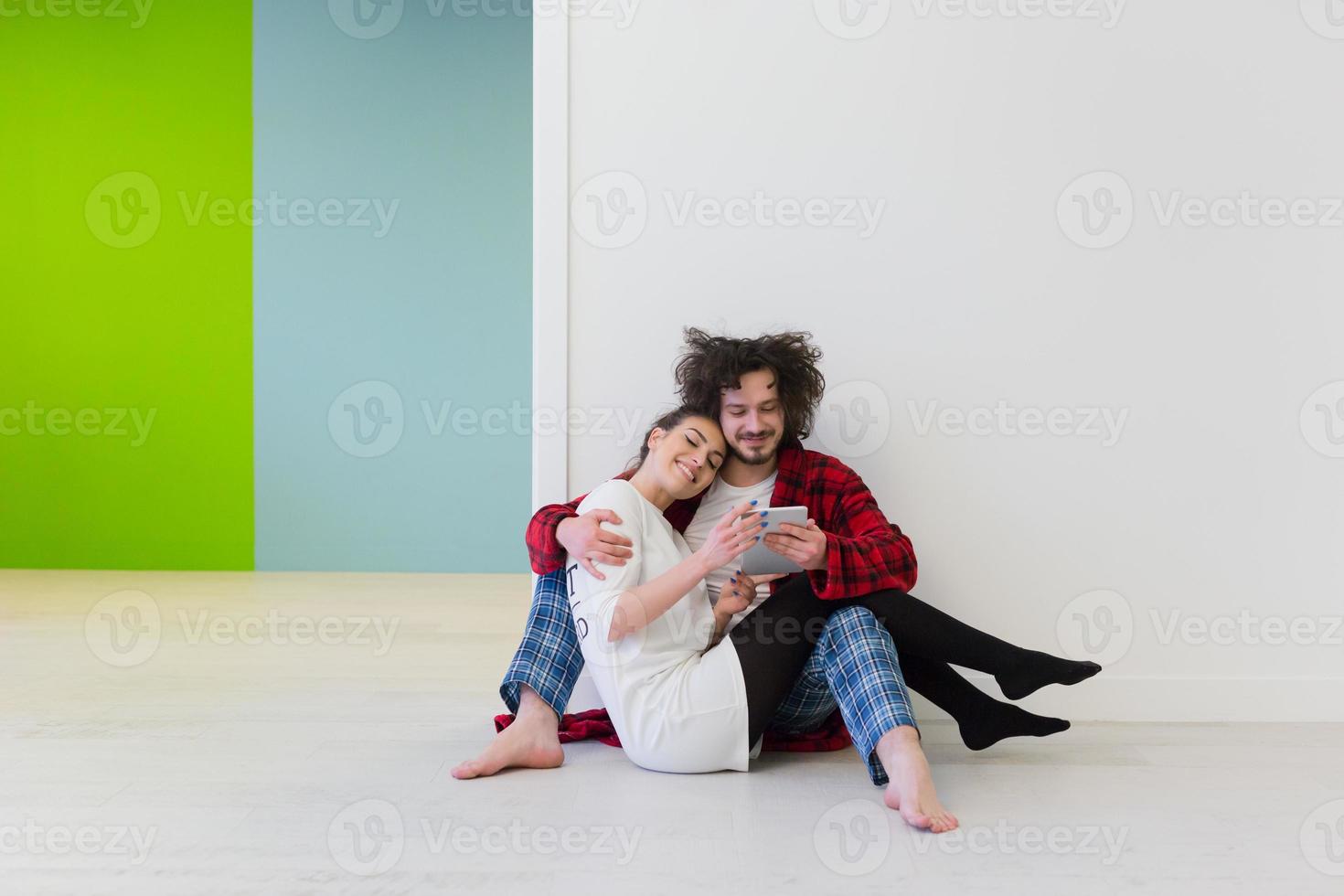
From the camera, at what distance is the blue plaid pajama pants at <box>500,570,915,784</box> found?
73.0 inches

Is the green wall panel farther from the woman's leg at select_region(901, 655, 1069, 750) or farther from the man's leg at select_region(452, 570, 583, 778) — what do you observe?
the woman's leg at select_region(901, 655, 1069, 750)

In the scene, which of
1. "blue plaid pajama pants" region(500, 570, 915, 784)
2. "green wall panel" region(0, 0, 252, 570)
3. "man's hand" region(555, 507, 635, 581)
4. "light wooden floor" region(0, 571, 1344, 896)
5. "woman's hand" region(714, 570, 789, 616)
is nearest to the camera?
"light wooden floor" region(0, 571, 1344, 896)

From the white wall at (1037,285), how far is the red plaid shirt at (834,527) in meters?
0.20

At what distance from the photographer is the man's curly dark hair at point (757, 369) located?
7.11ft

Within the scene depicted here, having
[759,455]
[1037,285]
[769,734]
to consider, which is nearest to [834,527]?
[759,455]

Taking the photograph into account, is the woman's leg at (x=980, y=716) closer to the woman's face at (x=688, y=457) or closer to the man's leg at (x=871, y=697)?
the man's leg at (x=871, y=697)

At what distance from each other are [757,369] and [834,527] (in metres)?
0.37

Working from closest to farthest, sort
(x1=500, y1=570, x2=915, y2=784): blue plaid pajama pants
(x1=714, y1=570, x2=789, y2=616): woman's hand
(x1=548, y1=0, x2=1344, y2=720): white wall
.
→ (x1=500, y1=570, x2=915, y2=784): blue plaid pajama pants → (x1=714, y1=570, x2=789, y2=616): woman's hand → (x1=548, y1=0, x2=1344, y2=720): white wall

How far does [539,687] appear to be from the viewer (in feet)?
6.77

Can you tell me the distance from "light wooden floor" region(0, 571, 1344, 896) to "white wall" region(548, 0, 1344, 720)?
1.21 ft

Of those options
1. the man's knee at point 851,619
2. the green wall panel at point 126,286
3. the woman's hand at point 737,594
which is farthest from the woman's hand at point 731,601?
the green wall panel at point 126,286

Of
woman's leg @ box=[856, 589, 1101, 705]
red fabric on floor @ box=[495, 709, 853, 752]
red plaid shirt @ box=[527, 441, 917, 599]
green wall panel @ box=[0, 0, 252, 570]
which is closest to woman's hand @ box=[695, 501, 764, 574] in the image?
red plaid shirt @ box=[527, 441, 917, 599]

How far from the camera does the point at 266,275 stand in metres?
4.59

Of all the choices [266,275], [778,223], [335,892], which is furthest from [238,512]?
[335,892]
